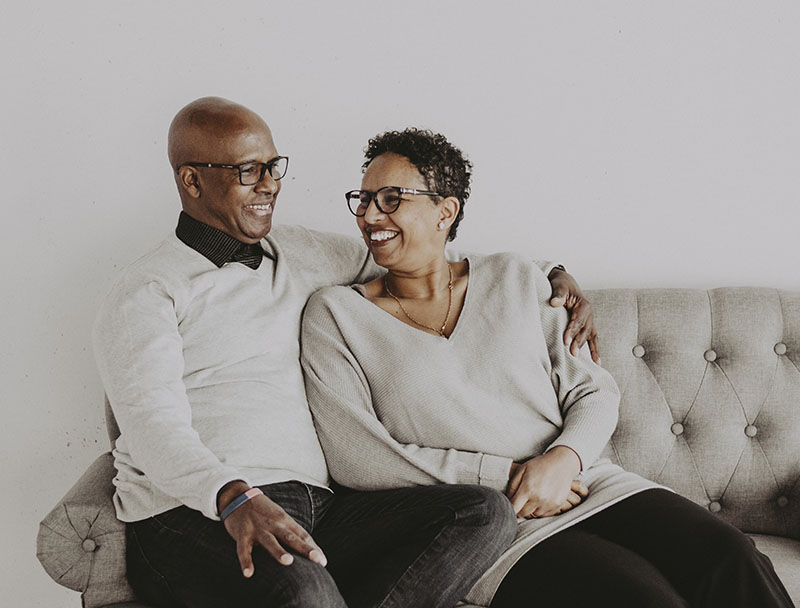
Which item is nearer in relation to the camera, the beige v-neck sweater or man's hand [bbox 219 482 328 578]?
man's hand [bbox 219 482 328 578]

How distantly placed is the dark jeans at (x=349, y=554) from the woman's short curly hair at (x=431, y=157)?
672 mm

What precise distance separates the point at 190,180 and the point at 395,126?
2.20ft

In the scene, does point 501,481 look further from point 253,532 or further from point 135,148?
point 135,148

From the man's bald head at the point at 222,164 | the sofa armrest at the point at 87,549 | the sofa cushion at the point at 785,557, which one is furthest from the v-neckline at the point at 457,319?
the sofa cushion at the point at 785,557

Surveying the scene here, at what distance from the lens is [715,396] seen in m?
1.94

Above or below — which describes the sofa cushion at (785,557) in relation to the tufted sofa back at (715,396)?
below

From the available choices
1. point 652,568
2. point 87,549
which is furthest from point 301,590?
point 652,568

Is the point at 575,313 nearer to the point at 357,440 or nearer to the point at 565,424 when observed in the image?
the point at 565,424

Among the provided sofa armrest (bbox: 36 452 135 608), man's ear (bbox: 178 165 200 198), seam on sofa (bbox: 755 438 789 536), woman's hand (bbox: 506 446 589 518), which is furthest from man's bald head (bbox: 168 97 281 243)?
seam on sofa (bbox: 755 438 789 536)

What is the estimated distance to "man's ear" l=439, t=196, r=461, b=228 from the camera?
1.86 m

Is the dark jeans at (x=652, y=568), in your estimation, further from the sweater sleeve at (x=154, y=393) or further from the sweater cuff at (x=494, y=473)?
the sweater sleeve at (x=154, y=393)

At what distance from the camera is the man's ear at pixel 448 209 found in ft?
6.10

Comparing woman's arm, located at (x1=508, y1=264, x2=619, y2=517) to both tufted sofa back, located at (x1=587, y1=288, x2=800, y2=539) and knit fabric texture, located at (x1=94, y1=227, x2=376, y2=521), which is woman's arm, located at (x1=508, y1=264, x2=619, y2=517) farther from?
knit fabric texture, located at (x1=94, y1=227, x2=376, y2=521)

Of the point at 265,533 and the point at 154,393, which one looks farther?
the point at 154,393
